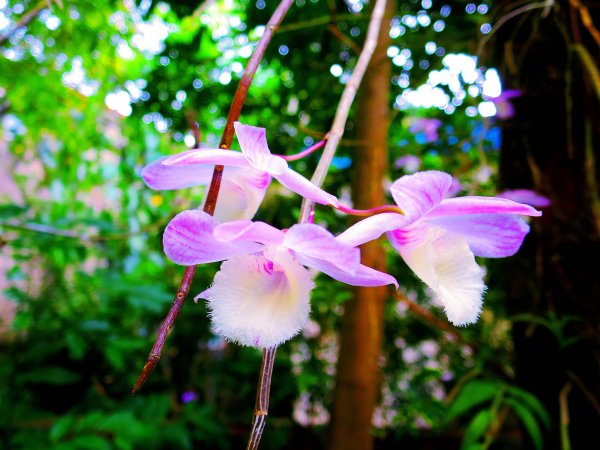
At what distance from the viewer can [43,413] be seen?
1.36 metres

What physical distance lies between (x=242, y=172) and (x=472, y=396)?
1.93 feet

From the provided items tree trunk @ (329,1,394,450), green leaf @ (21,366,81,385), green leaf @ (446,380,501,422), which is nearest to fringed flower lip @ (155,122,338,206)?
green leaf @ (446,380,501,422)

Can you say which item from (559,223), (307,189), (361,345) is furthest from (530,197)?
(307,189)

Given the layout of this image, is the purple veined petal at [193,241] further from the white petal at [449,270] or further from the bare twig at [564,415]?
the bare twig at [564,415]

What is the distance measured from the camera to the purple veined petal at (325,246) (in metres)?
0.25

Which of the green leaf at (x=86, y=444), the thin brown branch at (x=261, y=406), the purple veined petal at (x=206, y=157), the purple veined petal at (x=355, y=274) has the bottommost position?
the green leaf at (x=86, y=444)

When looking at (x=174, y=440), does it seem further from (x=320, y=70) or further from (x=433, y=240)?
(x=433, y=240)

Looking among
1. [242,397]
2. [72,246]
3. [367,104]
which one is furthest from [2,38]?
[242,397]

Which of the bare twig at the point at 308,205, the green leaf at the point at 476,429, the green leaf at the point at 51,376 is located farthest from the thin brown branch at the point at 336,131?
the green leaf at the point at 51,376

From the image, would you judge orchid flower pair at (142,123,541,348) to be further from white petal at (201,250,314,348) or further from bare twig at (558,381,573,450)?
bare twig at (558,381,573,450)

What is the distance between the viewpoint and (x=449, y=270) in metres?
0.34

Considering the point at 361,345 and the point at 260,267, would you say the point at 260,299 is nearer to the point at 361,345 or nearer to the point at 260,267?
the point at 260,267

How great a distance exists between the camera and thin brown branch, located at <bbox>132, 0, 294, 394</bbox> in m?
0.24

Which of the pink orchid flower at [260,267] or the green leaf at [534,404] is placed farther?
the green leaf at [534,404]
